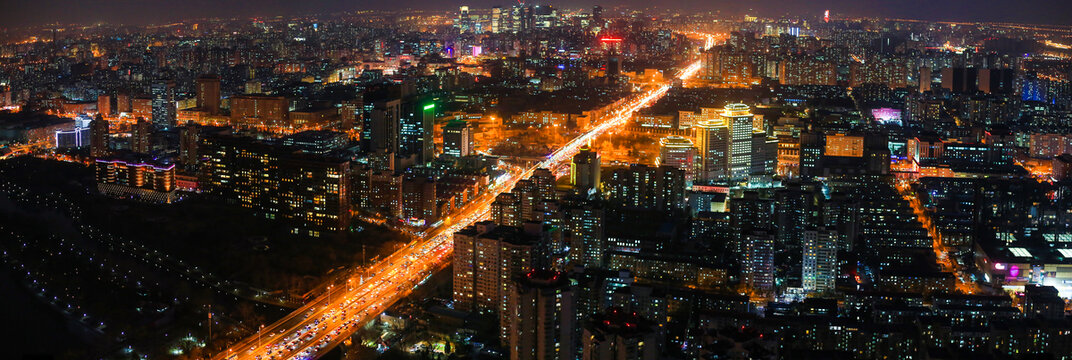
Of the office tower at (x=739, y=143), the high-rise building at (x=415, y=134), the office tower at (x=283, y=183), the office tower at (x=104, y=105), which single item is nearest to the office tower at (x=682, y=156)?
the office tower at (x=739, y=143)

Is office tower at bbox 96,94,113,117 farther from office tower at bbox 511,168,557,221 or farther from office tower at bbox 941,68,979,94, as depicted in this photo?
office tower at bbox 941,68,979,94

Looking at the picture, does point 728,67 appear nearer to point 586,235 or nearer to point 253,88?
point 253,88

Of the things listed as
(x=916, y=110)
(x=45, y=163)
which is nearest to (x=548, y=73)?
(x=916, y=110)

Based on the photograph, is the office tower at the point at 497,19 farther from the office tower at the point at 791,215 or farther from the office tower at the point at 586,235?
the office tower at the point at 586,235

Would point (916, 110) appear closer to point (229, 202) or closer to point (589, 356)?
point (229, 202)

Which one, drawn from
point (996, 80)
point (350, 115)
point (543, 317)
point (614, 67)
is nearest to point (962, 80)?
point (996, 80)

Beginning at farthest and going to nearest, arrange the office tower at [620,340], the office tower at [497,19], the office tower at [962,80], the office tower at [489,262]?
the office tower at [497,19], the office tower at [962,80], the office tower at [489,262], the office tower at [620,340]

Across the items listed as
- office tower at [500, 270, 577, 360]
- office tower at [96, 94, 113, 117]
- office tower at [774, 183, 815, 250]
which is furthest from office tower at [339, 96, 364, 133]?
office tower at [500, 270, 577, 360]
